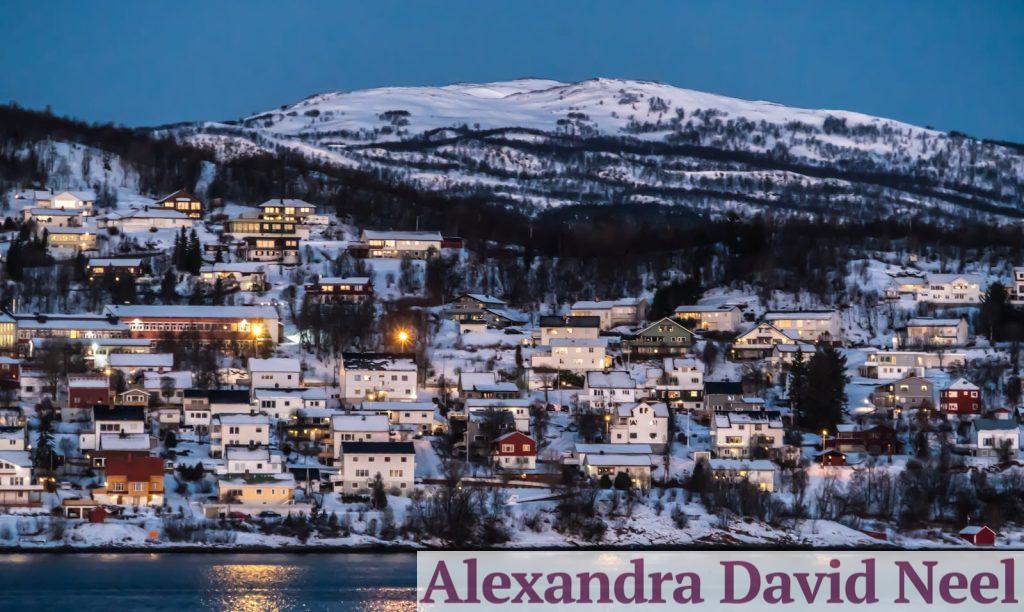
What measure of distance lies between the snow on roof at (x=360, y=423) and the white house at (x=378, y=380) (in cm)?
263

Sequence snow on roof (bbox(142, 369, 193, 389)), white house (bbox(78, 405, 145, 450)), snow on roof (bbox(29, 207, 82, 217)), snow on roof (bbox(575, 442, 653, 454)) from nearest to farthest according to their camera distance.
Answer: white house (bbox(78, 405, 145, 450)) < snow on roof (bbox(575, 442, 653, 454)) < snow on roof (bbox(142, 369, 193, 389)) < snow on roof (bbox(29, 207, 82, 217))

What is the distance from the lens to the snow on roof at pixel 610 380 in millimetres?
36219

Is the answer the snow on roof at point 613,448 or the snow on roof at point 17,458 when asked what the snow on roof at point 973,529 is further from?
the snow on roof at point 17,458

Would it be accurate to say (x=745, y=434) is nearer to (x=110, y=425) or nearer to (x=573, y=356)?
(x=573, y=356)

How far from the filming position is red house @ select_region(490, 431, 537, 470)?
31859 millimetres

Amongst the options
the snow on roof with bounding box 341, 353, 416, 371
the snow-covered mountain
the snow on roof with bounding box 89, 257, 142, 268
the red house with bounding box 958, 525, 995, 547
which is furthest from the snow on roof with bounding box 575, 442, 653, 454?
the snow-covered mountain

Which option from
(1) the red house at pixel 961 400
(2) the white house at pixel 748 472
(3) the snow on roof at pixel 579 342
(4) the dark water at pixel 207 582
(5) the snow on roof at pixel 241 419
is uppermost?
(3) the snow on roof at pixel 579 342

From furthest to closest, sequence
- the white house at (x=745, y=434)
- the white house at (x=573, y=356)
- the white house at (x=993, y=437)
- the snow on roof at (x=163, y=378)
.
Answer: the white house at (x=573, y=356)
the snow on roof at (x=163, y=378)
the white house at (x=993, y=437)
the white house at (x=745, y=434)

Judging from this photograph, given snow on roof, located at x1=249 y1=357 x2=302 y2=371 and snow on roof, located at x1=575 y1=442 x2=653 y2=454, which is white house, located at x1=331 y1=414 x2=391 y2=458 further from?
snow on roof, located at x1=249 y1=357 x2=302 y2=371

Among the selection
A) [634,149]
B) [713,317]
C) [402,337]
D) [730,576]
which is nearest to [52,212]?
[402,337]

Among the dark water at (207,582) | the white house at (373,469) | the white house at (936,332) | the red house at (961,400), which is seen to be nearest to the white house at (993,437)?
the red house at (961,400)

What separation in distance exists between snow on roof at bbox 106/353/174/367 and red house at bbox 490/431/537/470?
24.1ft

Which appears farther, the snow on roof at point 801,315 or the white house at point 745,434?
the snow on roof at point 801,315

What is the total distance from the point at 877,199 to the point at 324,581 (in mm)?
56196
